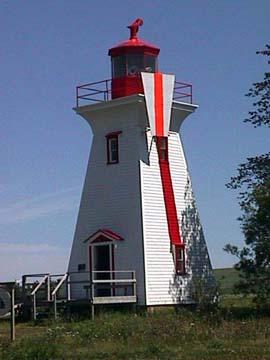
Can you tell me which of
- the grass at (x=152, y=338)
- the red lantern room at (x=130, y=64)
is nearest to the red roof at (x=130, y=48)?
the red lantern room at (x=130, y=64)

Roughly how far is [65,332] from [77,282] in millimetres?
7804

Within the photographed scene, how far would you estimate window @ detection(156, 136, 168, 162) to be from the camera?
36562mm

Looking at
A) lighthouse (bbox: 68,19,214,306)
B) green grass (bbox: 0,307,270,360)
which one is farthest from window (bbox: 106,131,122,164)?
green grass (bbox: 0,307,270,360)

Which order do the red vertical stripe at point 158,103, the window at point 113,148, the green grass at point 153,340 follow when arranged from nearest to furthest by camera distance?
the green grass at point 153,340
the red vertical stripe at point 158,103
the window at point 113,148

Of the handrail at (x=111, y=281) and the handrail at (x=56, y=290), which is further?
the handrail at (x=56, y=290)

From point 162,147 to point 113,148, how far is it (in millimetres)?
1977

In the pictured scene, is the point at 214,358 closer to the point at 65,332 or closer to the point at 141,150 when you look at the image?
the point at 65,332

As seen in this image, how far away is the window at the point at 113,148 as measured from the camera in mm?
36531

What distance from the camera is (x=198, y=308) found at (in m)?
34.4

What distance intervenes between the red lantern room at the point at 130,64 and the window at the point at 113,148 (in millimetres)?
1564

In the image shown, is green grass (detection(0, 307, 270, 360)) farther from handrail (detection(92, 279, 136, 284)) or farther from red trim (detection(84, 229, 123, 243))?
red trim (detection(84, 229, 123, 243))

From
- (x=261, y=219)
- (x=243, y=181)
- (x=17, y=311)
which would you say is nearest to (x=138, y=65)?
(x=243, y=181)

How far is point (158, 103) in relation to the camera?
35.9 metres

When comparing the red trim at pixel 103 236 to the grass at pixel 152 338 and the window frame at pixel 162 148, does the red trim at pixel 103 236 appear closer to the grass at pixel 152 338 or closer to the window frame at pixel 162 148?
the window frame at pixel 162 148
